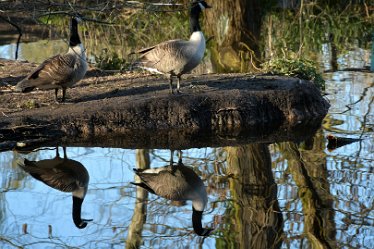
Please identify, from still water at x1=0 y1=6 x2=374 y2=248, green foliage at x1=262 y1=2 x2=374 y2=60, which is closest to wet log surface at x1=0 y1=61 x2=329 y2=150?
still water at x1=0 y1=6 x2=374 y2=248

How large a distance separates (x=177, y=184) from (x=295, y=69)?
4254mm

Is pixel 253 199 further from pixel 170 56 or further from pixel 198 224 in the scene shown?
pixel 170 56

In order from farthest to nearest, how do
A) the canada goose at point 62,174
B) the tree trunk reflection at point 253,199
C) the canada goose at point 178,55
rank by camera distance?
the canada goose at point 178,55 → the canada goose at point 62,174 → the tree trunk reflection at point 253,199

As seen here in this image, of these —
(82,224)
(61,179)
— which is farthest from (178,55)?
(82,224)

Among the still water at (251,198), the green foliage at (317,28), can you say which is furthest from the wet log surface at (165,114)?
the green foliage at (317,28)

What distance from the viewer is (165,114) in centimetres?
1024

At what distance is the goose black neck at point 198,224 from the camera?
7.16 meters

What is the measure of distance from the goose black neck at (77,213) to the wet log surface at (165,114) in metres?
1.69

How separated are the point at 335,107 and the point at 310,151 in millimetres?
2457

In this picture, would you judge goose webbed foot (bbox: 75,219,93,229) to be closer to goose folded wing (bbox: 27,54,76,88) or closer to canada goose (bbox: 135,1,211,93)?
goose folded wing (bbox: 27,54,76,88)

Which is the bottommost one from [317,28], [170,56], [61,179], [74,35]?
[61,179]

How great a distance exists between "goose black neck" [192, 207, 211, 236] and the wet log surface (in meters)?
2.31

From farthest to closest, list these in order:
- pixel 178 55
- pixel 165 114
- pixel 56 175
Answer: pixel 165 114
pixel 178 55
pixel 56 175

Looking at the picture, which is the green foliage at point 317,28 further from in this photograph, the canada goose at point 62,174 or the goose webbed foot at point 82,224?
the goose webbed foot at point 82,224
